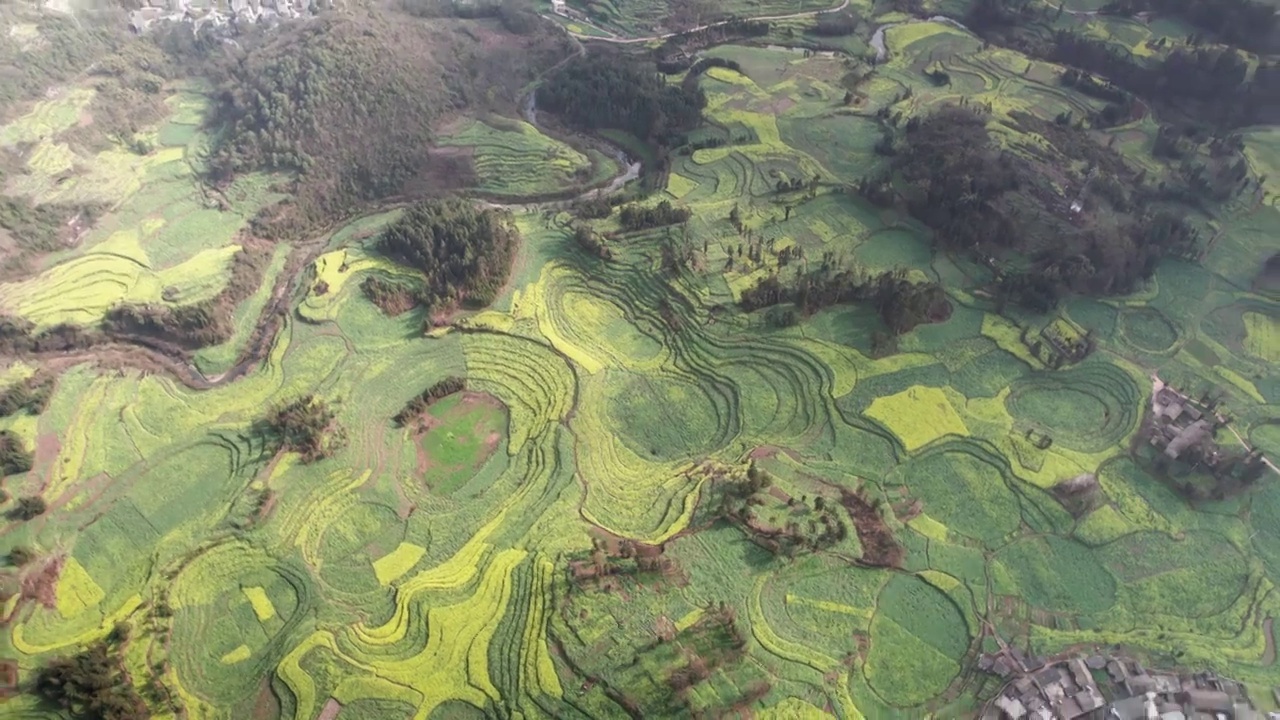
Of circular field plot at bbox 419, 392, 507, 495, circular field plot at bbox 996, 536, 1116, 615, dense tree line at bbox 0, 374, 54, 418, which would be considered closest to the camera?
circular field plot at bbox 996, 536, 1116, 615

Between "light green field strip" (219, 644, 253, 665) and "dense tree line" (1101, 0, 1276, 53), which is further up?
"dense tree line" (1101, 0, 1276, 53)

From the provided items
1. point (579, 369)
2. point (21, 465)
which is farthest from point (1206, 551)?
point (21, 465)

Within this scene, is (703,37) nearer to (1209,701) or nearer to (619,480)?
(619,480)

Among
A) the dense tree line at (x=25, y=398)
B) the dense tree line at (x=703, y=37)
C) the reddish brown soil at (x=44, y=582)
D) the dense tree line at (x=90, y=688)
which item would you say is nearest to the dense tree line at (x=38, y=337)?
the dense tree line at (x=25, y=398)

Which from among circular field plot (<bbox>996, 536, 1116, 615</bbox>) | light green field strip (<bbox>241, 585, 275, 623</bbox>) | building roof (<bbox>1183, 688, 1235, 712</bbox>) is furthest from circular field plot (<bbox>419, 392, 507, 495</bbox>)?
building roof (<bbox>1183, 688, 1235, 712</bbox>)

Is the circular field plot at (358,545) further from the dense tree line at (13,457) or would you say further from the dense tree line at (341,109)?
the dense tree line at (341,109)

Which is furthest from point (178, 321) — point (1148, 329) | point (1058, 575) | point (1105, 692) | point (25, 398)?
point (1148, 329)

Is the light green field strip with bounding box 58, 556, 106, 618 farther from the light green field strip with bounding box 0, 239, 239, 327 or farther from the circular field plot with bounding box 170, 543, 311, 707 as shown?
the light green field strip with bounding box 0, 239, 239, 327
